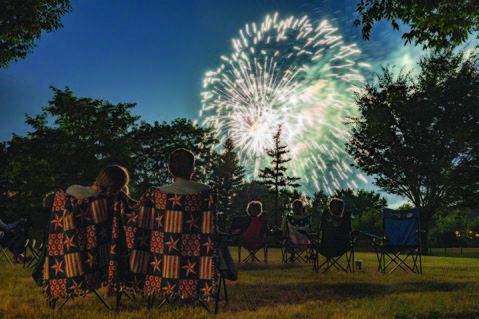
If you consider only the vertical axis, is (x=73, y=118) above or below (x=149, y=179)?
above

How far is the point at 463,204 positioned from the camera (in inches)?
865

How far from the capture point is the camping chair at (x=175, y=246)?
12.4 feet

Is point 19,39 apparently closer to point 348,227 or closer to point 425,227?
point 348,227

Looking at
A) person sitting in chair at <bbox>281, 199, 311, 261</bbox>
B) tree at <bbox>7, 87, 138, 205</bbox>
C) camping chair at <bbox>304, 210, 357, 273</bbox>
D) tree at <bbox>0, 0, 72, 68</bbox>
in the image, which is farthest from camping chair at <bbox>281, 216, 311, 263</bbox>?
tree at <bbox>7, 87, 138, 205</bbox>

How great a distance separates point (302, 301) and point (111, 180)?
2.49 metres

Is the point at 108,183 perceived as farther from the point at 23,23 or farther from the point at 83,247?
the point at 23,23

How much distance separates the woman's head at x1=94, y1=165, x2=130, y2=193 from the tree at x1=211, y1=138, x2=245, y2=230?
1871 inches

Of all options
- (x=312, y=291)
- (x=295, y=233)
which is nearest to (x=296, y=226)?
(x=295, y=233)

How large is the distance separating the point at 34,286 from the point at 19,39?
10.1 m

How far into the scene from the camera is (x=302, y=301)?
4.61 metres

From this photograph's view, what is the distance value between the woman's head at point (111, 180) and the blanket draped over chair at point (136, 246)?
9.0 inches

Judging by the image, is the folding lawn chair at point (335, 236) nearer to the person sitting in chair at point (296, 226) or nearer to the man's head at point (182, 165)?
the person sitting in chair at point (296, 226)

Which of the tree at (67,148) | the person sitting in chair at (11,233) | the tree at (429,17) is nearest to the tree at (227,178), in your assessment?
the tree at (67,148)

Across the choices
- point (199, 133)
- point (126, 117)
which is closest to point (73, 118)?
point (126, 117)
